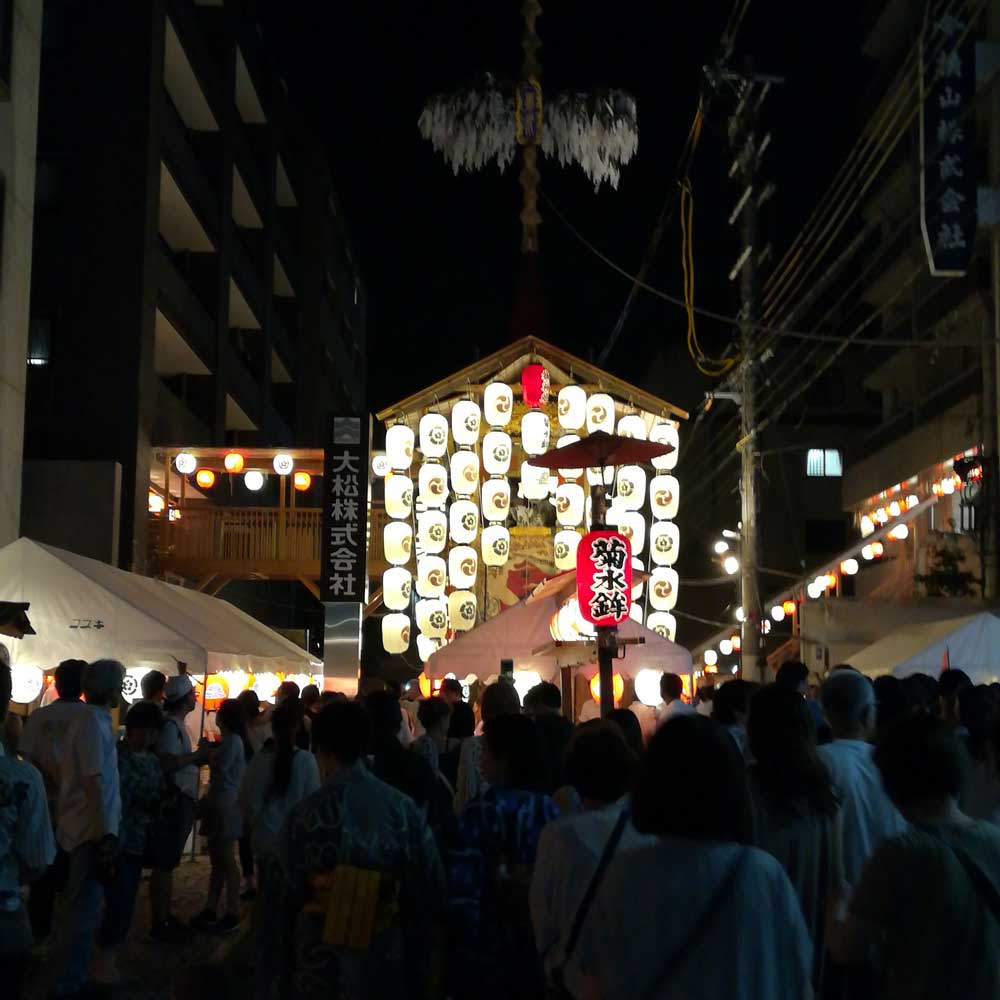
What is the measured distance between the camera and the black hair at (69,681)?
314 inches

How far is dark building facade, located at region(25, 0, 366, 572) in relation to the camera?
26.1 metres

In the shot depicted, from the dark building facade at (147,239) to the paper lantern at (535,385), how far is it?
7.55 metres

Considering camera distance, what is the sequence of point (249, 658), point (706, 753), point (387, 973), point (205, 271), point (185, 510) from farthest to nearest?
1. point (205, 271)
2. point (185, 510)
3. point (249, 658)
4. point (387, 973)
5. point (706, 753)

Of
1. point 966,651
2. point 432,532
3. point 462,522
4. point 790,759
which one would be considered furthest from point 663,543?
point 790,759

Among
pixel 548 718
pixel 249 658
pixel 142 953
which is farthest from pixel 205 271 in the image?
pixel 548 718

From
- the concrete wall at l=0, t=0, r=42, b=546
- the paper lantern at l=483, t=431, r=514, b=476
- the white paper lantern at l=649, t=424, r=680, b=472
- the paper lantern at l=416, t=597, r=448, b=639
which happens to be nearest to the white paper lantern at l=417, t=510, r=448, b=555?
the paper lantern at l=416, t=597, r=448, b=639

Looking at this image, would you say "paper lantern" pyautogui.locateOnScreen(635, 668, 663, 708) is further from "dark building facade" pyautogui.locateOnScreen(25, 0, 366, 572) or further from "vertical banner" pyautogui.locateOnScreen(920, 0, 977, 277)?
"dark building facade" pyautogui.locateOnScreen(25, 0, 366, 572)

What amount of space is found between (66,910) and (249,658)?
7.49 meters

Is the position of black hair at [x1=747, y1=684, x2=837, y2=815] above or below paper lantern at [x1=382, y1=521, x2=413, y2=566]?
below

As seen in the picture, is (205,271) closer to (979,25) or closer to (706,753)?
(979,25)

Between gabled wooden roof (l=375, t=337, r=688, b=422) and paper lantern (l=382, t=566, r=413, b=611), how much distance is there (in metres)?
3.02

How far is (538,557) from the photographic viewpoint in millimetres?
26156

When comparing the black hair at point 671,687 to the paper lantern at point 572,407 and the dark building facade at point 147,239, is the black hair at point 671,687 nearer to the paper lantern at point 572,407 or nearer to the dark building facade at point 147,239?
the paper lantern at point 572,407

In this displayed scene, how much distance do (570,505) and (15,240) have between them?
11.6 meters
